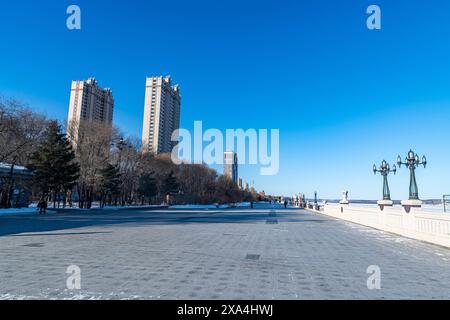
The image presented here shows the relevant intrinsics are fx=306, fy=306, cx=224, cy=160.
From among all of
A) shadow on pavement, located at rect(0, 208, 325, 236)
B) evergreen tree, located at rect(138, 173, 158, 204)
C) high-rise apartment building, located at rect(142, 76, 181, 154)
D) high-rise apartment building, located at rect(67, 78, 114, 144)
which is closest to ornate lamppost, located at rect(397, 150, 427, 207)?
shadow on pavement, located at rect(0, 208, 325, 236)

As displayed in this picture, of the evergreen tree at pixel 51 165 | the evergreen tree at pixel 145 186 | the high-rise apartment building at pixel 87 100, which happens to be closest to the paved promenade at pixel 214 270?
the evergreen tree at pixel 51 165

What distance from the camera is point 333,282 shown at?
5637 mm

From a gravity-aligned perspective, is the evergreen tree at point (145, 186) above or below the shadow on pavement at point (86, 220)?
above

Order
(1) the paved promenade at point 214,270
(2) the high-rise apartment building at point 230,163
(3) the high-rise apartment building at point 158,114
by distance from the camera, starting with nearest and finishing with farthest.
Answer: (1) the paved promenade at point 214,270
(3) the high-rise apartment building at point 158,114
(2) the high-rise apartment building at point 230,163

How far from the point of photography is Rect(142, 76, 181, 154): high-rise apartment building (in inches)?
3147

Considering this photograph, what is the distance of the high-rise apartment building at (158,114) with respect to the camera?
79.9m

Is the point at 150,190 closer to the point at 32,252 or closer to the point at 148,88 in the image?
the point at 148,88

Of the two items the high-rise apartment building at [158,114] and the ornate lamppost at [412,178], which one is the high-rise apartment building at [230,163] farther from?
the ornate lamppost at [412,178]

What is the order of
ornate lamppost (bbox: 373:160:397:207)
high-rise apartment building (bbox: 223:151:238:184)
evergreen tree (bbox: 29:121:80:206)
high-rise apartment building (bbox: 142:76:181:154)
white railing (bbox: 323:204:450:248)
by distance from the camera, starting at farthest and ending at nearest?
high-rise apartment building (bbox: 223:151:238:184) < high-rise apartment building (bbox: 142:76:181:154) < evergreen tree (bbox: 29:121:80:206) < ornate lamppost (bbox: 373:160:397:207) < white railing (bbox: 323:204:450:248)

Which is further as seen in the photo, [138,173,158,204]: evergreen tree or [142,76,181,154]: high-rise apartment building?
[142,76,181,154]: high-rise apartment building

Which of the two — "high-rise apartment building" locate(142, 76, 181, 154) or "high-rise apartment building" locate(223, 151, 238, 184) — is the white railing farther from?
"high-rise apartment building" locate(223, 151, 238, 184)

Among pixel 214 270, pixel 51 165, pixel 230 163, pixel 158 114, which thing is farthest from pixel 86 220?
pixel 230 163
